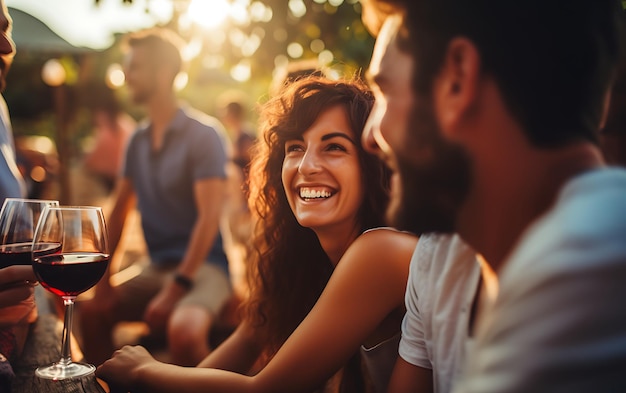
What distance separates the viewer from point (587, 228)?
81 cm

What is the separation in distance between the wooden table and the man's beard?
93cm

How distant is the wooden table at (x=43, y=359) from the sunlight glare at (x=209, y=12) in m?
1.70

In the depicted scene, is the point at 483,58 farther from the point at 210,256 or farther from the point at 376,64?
the point at 210,256

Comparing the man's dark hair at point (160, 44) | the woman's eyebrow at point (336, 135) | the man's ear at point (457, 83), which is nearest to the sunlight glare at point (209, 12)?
the man's dark hair at point (160, 44)

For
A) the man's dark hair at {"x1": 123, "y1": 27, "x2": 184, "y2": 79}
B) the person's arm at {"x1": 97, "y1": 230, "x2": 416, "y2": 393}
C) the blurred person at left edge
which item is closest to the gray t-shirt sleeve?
the person's arm at {"x1": 97, "y1": 230, "x2": 416, "y2": 393}

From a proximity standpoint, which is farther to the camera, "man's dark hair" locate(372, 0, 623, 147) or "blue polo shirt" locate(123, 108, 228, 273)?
"blue polo shirt" locate(123, 108, 228, 273)

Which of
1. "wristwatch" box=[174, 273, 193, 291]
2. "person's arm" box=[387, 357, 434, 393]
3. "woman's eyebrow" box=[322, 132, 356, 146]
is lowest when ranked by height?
"wristwatch" box=[174, 273, 193, 291]

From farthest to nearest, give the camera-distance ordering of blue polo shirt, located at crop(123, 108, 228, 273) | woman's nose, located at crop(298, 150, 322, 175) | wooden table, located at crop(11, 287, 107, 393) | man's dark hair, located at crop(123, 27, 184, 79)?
man's dark hair, located at crop(123, 27, 184, 79), blue polo shirt, located at crop(123, 108, 228, 273), woman's nose, located at crop(298, 150, 322, 175), wooden table, located at crop(11, 287, 107, 393)

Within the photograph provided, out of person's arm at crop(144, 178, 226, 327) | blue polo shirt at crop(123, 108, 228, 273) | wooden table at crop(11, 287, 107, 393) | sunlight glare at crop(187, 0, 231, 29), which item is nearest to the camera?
wooden table at crop(11, 287, 107, 393)

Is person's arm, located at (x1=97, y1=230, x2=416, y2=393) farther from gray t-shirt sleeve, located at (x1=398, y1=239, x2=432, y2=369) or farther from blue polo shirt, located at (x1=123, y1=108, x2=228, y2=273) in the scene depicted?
blue polo shirt, located at (x1=123, y1=108, x2=228, y2=273)

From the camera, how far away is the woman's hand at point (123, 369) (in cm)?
174

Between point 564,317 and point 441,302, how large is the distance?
723mm

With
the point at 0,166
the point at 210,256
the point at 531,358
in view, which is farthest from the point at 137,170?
the point at 531,358

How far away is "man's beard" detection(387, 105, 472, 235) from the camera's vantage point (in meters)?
1.12
